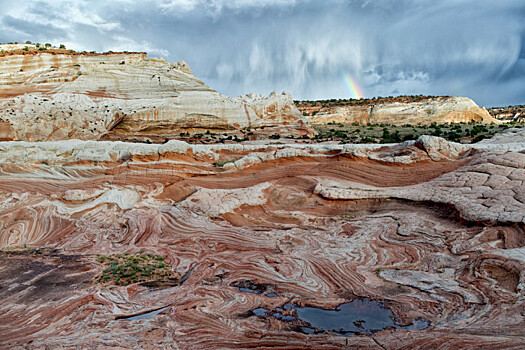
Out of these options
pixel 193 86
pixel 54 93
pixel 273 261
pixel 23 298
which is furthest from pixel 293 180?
pixel 54 93

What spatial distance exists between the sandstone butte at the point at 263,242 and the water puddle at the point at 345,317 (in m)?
0.05

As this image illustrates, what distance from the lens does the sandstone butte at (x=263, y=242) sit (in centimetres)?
609

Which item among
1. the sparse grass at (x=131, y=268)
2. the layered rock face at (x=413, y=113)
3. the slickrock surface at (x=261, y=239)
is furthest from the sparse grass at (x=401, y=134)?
the layered rock face at (x=413, y=113)

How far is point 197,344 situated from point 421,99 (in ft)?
215

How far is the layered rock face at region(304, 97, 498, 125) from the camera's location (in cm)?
5575

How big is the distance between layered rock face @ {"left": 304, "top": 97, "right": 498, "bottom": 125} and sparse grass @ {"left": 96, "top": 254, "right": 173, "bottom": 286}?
2074 inches

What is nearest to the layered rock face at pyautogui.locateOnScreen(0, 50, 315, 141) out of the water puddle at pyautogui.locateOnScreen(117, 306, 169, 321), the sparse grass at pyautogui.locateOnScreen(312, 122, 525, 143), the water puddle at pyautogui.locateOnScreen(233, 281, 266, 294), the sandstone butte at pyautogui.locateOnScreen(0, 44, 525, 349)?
the sparse grass at pyautogui.locateOnScreen(312, 122, 525, 143)

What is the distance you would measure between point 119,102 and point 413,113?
156ft

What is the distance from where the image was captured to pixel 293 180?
14.4 meters

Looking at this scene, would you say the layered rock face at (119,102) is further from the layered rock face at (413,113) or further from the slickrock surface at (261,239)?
the layered rock face at (413,113)

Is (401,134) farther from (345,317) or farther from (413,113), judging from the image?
(345,317)

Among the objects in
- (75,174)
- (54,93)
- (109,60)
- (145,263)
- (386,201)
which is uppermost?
(109,60)

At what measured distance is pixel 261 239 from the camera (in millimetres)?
11078

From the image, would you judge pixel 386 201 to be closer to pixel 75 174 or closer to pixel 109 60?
pixel 75 174
